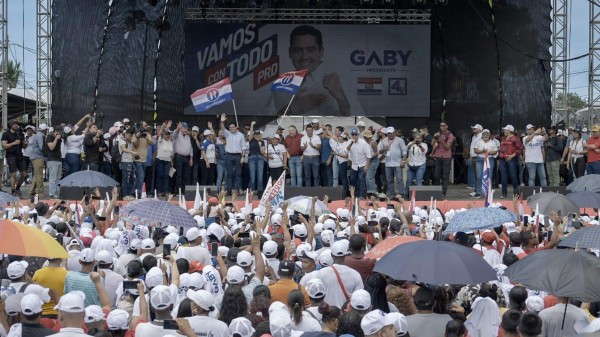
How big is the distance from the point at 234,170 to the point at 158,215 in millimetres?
8733

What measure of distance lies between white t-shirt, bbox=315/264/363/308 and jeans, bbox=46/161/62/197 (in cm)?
1154

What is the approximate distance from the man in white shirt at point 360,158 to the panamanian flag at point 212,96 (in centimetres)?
277

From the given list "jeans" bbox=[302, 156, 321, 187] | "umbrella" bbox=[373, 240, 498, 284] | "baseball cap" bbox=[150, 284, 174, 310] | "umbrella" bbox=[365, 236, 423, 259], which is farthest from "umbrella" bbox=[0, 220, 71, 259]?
"jeans" bbox=[302, 156, 321, 187]

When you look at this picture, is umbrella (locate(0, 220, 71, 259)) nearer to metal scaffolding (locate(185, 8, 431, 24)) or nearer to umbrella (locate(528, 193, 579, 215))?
umbrella (locate(528, 193, 579, 215))

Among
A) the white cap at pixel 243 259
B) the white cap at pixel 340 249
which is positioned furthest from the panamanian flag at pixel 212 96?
the white cap at pixel 243 259

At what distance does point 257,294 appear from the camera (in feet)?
22.7

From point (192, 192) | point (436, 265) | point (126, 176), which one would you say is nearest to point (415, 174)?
point (192, 192)

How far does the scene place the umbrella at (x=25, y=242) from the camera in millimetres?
7578

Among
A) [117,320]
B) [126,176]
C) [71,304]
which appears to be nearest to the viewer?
[71,304]

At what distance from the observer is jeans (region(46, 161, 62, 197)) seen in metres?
18.6

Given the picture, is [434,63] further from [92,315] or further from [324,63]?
[92,315]

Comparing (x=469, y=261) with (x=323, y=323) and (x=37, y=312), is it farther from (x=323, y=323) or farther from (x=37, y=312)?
(x=37, y=312)

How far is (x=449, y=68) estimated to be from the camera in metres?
23.7

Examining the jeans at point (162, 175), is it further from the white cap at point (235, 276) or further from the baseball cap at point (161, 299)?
the baseball cap at point (161, 299)
